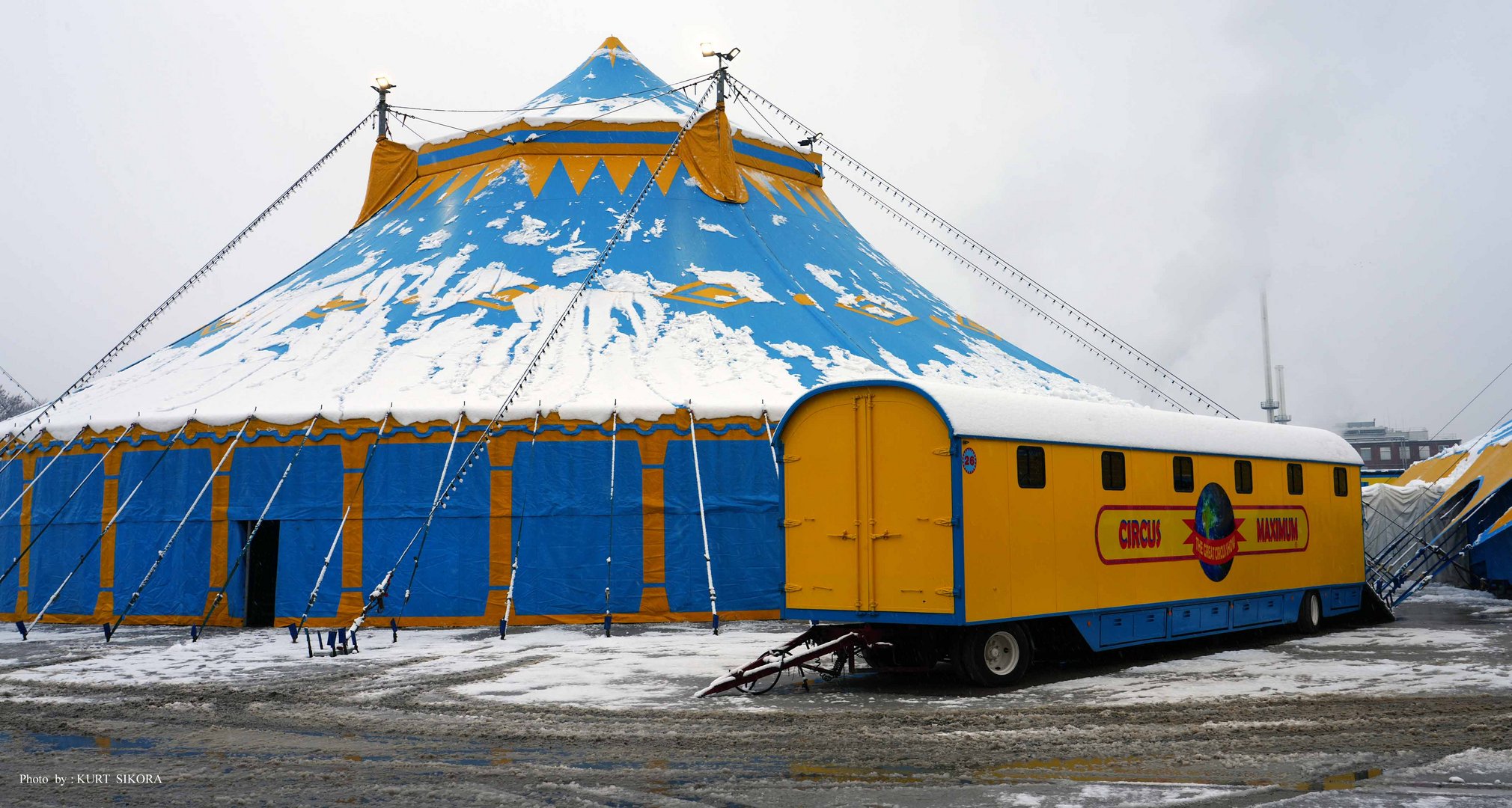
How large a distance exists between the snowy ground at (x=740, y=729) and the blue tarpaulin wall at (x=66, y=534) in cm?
346

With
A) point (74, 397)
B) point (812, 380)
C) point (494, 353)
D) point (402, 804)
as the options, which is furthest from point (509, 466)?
point (402, 804)

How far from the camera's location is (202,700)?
9.41 meters

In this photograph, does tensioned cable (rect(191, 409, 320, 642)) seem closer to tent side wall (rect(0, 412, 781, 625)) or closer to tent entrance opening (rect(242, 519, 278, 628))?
tent side wall (rect(0, 412, 781, 625))

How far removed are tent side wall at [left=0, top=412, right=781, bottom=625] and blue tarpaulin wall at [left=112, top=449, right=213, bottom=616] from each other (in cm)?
3

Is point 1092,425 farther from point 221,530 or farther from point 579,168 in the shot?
point 579,168

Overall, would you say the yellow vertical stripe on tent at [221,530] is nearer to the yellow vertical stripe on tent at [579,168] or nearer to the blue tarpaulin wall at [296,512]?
the blue tarpaulin wall at [296,512]

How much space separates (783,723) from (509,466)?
7.43 m

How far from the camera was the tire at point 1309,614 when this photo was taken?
45.1 ft

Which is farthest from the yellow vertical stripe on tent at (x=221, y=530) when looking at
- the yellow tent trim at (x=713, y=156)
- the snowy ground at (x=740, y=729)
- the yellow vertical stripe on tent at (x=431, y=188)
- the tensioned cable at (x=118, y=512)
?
the yellow tent trim at (x=713, y=156)

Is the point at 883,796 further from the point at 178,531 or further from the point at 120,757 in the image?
the point at 178,531

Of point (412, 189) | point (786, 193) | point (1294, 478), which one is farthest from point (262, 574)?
point (1294, 478)

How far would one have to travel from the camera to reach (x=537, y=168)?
19375 mm

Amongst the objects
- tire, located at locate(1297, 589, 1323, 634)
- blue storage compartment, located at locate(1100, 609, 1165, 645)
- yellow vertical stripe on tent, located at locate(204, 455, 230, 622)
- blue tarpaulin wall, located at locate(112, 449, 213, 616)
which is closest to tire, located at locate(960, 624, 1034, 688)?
blue storage compartment, located at locate(1100, 609, 1165, 645)

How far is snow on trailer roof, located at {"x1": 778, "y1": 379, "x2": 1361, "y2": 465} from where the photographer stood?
9617mm
